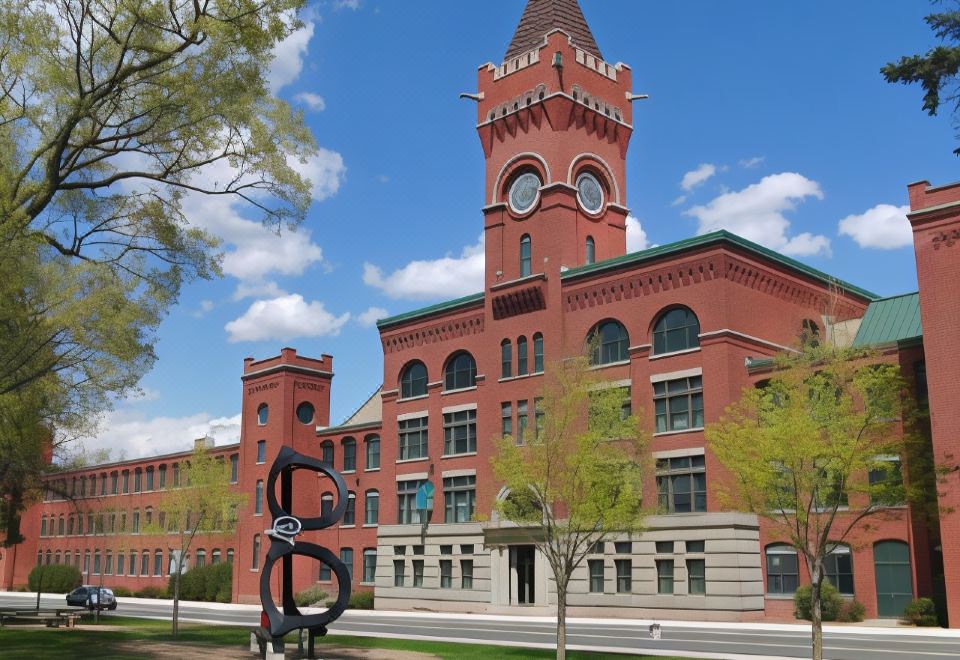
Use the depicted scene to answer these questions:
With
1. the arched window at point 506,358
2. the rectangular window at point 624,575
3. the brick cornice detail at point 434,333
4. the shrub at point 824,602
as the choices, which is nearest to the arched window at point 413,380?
the brick cornice detail at point 434,333

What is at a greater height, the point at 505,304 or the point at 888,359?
the point at 505,304

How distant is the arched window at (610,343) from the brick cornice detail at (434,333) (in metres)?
8.49

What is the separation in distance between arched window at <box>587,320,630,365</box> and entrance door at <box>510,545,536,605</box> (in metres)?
10.0

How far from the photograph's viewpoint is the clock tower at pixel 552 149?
172 feet

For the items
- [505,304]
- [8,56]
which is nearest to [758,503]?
[8,56]

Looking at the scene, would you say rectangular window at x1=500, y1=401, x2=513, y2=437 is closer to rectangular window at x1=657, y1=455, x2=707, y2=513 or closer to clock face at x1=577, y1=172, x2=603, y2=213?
rectangular window at x1=657, y1=455, x2=707, y2=513

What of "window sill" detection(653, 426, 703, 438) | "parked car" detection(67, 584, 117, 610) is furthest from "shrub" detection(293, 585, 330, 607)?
"window sill" detection(653, 426, 703, 438)

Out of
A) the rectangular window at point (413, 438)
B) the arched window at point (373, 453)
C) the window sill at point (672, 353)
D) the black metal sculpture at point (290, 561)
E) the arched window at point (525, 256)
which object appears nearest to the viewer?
the black metal sculpture at point (290, 561)

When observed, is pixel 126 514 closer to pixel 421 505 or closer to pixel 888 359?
pixel 421 505

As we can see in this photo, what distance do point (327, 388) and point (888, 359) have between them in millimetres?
39303

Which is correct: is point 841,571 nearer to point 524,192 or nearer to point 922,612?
point 922,612

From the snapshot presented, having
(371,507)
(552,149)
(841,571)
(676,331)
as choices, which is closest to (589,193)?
(552,149)

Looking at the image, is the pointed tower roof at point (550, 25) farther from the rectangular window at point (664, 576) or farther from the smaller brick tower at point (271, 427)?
the rectangular window at point (664, 576)

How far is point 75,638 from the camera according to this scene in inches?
1216
